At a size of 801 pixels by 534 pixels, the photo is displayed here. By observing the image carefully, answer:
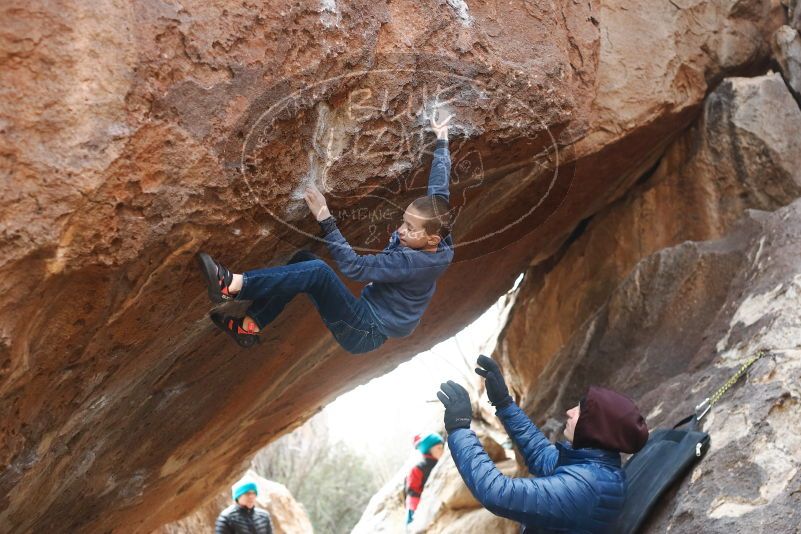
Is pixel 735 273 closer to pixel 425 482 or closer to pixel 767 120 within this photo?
pixel 767 120

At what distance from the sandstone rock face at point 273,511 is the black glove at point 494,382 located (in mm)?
7446

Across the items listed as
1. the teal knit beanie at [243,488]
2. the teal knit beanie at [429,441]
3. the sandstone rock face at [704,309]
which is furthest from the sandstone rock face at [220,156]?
the teal knit beanie at [429,441]

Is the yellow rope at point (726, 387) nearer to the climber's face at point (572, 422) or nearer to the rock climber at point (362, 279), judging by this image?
the climber's face at point (572, 422)

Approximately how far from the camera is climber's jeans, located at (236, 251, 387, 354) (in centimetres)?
399

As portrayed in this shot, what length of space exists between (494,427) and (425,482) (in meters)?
1.01

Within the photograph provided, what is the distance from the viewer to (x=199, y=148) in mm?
3799

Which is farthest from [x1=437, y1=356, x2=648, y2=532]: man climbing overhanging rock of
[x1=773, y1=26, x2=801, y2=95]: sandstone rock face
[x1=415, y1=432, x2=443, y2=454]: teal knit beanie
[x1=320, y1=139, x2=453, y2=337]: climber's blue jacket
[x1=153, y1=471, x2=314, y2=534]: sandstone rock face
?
[x1=153, y1=471, x2=314, y2=534]: sandstone rock face

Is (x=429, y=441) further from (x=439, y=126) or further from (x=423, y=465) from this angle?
(x=439, y=126)

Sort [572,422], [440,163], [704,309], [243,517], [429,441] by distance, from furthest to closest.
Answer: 1. [429,441]
2. [243,517]
3. [704,309]
4. [440,163]
5. [572,422]

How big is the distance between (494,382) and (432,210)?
0.89 meters

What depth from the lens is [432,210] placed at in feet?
13.7

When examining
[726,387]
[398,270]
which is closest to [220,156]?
[398,270]

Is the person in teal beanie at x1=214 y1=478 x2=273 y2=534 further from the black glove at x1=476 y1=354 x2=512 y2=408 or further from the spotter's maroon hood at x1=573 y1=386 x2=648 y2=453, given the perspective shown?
the spotter's maroon hood at x1=573 y1=386 x2=648 y2=453

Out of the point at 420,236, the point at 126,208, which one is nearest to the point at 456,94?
the point at 420,236
